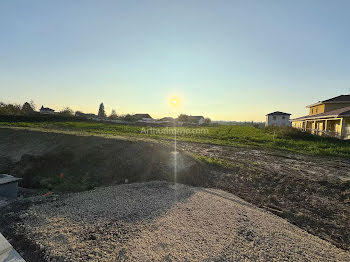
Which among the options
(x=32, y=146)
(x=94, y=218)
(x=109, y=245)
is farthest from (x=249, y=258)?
(x=32, y=146)

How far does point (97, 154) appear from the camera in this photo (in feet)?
28.5

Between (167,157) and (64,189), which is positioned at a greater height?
(167,157)

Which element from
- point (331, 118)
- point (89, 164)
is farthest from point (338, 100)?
point (89, 164)

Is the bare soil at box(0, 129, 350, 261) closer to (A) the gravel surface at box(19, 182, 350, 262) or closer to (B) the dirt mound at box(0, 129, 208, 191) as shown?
(B) the dirt mound at box(0, 129, 208, 191)

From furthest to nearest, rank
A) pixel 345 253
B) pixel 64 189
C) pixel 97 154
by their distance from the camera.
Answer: pixel 97 154, pixel 64 189, pixel 345 253

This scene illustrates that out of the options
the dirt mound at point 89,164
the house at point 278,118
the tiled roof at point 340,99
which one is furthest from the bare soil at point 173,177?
the house at point 278,118

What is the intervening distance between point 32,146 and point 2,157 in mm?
1436

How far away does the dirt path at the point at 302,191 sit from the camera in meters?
4.32

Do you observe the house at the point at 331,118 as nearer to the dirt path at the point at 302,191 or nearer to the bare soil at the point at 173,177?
the bare soil at the point at 173,177

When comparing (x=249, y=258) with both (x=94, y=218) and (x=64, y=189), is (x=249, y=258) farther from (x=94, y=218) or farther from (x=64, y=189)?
(x=64, y=189)

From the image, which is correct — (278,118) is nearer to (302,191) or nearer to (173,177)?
(302,191)

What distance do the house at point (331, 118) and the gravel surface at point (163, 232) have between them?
818 inches

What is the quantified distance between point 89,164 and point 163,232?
5864mm

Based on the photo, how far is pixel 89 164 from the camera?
812cm
